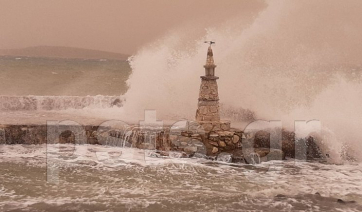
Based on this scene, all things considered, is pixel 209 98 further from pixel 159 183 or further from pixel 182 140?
pixel 159 183

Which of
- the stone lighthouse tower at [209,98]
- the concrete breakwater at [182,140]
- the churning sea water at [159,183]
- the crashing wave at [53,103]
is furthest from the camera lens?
the crashing wave at [53,103]

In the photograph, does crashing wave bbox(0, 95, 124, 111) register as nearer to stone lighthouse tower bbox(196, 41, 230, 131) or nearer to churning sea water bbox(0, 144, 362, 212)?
churning sea water bbox(0, 144, 362, 212)

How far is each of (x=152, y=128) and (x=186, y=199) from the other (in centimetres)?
456

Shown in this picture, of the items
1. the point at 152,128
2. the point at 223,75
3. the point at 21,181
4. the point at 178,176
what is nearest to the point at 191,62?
the point at 223,75

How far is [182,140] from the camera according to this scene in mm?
11211

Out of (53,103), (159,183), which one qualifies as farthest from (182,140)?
(53,103)

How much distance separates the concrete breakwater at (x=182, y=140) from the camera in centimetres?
1105

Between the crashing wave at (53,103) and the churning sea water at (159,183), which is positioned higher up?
the crashing wave at (53,103)

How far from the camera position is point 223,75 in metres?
16.7

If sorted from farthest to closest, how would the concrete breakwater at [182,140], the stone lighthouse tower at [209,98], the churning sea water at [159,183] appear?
the stone lighthouse tower at [209,98]
the concrete breakwater at [182,140]
the churning sea water at [159,183]

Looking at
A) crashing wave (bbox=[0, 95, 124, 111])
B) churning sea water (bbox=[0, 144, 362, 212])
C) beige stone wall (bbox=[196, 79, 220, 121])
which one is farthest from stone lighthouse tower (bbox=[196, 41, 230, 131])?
crashing wave (bbox=[0, 95, 124, 111])

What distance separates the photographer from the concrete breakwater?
11055 mm

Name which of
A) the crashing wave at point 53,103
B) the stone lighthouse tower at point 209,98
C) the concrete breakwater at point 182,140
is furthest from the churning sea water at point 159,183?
the crashing wave at point 53,103

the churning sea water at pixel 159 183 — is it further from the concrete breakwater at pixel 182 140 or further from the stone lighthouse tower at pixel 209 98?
the stone lighthouse tower at pixel 209 98
